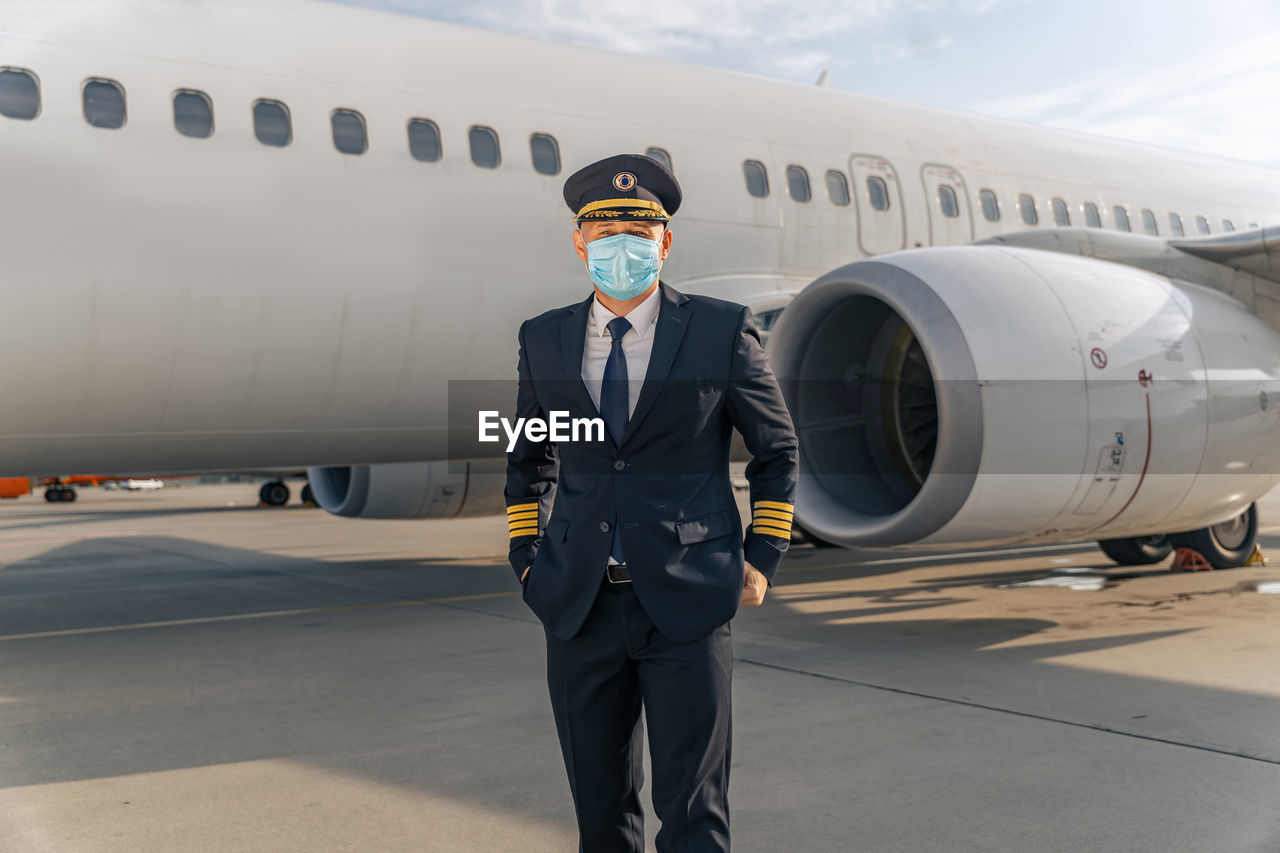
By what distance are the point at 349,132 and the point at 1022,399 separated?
3740 mm

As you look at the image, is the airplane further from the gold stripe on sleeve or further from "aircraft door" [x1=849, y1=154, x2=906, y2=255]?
the gold stripe on sleeve

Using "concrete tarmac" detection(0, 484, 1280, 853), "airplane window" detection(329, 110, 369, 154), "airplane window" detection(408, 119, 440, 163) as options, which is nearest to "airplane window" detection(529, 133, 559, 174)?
"airplane window" detection(408, 119, 440, 163)

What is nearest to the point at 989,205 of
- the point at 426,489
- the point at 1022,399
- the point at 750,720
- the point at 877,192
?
the point at 877,192

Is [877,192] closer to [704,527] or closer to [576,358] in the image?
[576,358]

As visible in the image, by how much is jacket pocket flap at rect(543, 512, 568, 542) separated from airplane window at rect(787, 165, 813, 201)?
579 cm

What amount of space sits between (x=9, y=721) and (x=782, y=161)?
5.64m

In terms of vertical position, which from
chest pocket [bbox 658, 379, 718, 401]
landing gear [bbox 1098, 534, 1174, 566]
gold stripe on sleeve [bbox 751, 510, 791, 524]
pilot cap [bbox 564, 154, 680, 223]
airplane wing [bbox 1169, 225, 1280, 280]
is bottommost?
landing gear [bbox 1098, 534, 1174, 566]

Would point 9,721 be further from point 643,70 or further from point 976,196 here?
point 976,196

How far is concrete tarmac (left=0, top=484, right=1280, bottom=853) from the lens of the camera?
120 inches

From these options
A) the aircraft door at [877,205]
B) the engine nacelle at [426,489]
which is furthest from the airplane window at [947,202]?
the engine nacelle at [426,489]

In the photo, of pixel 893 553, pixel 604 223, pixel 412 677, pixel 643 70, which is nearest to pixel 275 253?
pixel 412 677

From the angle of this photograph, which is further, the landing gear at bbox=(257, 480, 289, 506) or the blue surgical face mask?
the landing gear at bbox=(257, 480, 289, 506)

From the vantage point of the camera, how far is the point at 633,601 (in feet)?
6.73

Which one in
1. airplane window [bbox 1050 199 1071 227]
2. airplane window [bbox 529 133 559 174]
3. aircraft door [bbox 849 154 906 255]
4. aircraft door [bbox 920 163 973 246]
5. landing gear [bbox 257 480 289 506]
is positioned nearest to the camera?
airplane window [bbox 529 133 559 174]
